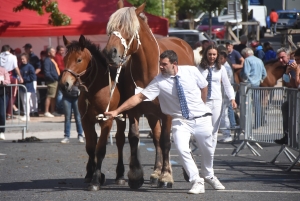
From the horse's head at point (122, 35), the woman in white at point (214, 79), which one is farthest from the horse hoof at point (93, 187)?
the woman in white at point (214, 79)

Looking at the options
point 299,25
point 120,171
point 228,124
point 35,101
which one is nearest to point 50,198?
point 120,171

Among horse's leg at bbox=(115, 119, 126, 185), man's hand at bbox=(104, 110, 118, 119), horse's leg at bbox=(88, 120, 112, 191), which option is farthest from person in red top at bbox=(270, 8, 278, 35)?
man's hand at bbox=(104, 110, 118, 119)

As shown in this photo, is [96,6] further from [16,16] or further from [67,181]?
[67,181]

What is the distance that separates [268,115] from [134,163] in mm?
4365

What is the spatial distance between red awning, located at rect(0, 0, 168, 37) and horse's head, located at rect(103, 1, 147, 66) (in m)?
12.4

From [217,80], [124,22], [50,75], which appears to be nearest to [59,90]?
[50,75]

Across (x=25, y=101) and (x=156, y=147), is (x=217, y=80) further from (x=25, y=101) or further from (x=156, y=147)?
(x=25, y=101)

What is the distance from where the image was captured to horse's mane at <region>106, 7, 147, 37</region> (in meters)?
9.73

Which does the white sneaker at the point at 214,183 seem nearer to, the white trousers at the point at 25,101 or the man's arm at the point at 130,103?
the man's arm at the point at 130,103

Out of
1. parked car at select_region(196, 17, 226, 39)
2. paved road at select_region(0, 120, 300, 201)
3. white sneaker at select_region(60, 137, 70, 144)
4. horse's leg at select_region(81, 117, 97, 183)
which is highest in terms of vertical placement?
parked car at select_region(196, 17, 226, 39)

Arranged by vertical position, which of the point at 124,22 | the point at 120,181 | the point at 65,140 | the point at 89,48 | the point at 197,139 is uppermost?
the point at 124,22

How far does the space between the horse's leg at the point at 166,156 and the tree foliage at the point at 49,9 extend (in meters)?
12.3

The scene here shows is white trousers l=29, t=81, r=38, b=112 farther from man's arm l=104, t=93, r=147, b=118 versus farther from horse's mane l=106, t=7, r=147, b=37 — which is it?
man's arm l=104, t=93, r=147, b=118

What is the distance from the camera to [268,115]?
13805mm
